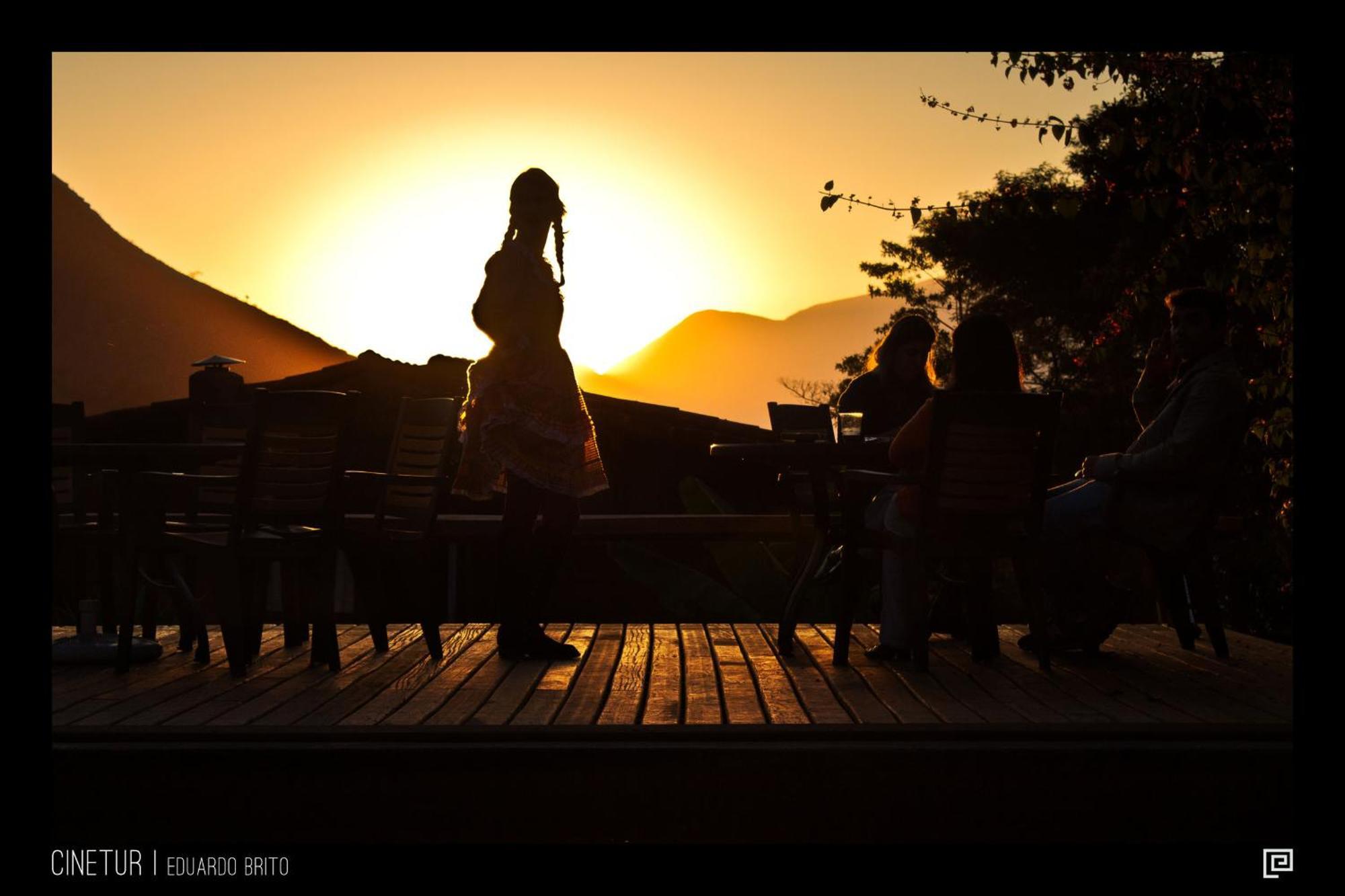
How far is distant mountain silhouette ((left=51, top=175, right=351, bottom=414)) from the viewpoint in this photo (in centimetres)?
2752

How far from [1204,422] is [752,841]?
8.16 ft

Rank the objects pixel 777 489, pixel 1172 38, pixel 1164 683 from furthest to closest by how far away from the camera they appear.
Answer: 1. pixel 777 489
2. pixel 1164 683
3. pixel 1172 38

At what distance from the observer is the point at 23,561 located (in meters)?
2.58

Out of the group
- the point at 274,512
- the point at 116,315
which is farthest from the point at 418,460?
the point at 116,315

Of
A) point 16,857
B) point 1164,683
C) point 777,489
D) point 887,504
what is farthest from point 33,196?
point 777,489

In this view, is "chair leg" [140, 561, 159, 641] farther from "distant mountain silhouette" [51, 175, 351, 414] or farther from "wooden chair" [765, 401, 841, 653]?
"distant mountain silhouette" [51, 175, 351, 414]

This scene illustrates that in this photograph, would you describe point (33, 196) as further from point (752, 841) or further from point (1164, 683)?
point (1164, 683)

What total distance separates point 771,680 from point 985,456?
1102 mm

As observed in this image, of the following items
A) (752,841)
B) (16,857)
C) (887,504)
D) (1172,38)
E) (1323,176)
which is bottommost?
(752,841)

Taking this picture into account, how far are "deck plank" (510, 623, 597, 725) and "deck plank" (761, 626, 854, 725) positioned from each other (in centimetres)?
76

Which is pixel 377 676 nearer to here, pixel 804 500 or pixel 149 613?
pixel 149 613

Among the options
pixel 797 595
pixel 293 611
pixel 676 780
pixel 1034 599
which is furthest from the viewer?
pixel 293 611

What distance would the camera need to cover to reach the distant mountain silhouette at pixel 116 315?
2752 cm

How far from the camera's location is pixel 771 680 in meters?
4.98
